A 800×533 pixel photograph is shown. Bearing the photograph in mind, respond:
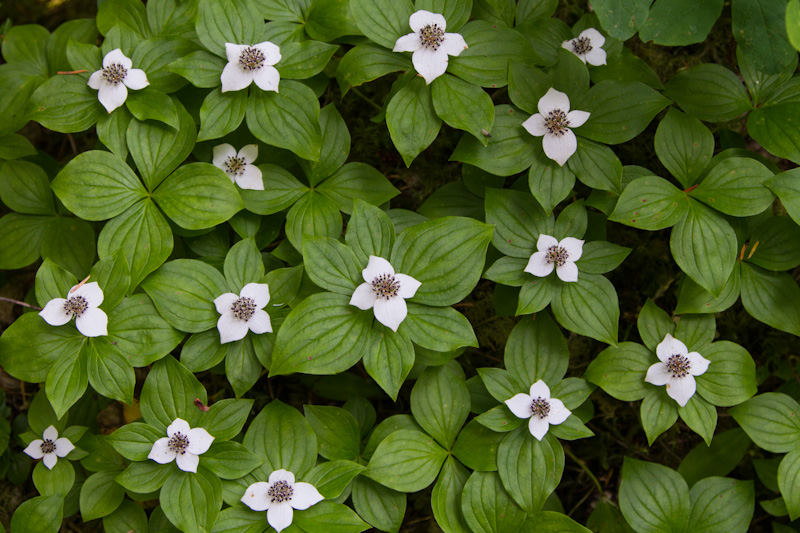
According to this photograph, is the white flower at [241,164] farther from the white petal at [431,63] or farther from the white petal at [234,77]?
the white petal at [431,63]

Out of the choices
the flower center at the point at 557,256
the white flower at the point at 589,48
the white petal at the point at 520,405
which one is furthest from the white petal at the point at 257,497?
the white flower at the point at 589,48

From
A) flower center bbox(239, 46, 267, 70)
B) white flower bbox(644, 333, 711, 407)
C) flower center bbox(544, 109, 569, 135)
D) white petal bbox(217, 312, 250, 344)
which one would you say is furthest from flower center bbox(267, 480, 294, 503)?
flower center bbox(544, 109, 569, 135)

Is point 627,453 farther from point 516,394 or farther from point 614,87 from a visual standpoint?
point 614,87

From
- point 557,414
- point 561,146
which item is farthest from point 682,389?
point 561,146

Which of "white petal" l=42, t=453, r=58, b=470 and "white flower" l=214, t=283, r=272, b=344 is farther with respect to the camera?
"white petal" l=42, t=453, r=58, b=470

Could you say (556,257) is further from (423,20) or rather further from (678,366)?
(423,20)

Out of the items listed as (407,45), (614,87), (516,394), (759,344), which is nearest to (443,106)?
(407,45)

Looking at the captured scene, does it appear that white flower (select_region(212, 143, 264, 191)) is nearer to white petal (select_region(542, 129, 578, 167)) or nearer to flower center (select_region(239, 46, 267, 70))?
flower center (select_region(239, 46, 267, 70))
